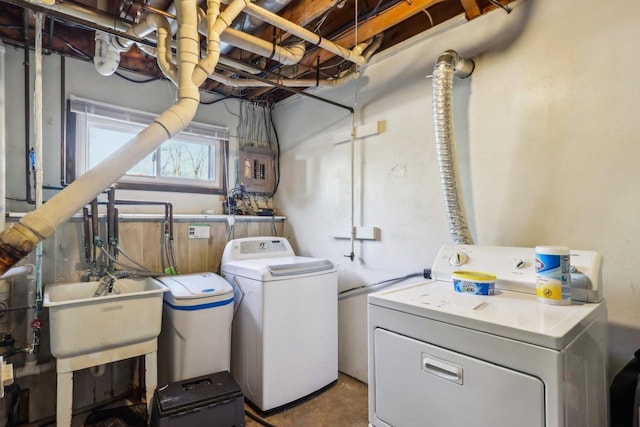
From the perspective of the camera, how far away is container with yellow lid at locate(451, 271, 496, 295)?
1.33m

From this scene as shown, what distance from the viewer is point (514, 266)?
4.56 ft

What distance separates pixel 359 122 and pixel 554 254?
1.65 metres

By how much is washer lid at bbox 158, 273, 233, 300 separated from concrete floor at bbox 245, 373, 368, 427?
814 mm

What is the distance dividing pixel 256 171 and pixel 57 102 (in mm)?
1517

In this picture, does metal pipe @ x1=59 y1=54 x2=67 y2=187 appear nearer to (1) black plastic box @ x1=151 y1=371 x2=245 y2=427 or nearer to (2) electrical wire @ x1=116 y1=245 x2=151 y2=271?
(2) electrical wire @ x1=116 y1=245 x2=151 y2=271

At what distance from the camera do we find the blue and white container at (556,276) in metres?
1.15

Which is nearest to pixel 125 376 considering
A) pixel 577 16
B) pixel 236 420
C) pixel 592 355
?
pixel 236 420

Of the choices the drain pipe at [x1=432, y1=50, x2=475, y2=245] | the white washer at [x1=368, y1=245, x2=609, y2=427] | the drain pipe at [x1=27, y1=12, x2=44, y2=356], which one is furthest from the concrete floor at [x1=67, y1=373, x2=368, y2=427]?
the drain pipe at [x1=432, y1=50, x2=475, y2=245]

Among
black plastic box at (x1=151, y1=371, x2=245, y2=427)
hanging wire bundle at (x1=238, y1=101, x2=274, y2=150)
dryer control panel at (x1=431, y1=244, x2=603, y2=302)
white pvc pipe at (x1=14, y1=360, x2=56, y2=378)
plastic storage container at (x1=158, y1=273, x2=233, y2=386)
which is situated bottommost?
black plastic box at (x1=151, y1=371, x2=245, y2=427)

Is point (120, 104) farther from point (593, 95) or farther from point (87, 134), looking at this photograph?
point (593, 95)

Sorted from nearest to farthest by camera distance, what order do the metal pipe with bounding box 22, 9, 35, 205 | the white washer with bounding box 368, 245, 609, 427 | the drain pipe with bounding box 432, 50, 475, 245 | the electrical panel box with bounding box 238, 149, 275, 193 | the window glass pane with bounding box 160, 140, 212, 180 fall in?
the white washer with bounding box 368, 245, 609, 427
the drain pipe with bounding box 432, 50, 475, 245
the metal pipe with bounding box 22, 9, 35, 205
the window glass pane with bounding box 160, 140, 212, 180
the electrical panel box with bounding box 238, 149, 275, 193

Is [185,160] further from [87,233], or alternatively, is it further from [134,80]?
[87,233]

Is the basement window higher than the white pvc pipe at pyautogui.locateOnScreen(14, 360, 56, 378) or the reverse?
higher

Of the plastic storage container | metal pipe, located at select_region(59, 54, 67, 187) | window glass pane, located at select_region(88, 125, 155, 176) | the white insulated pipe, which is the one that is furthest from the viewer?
window glass pane, located at select_region(88, 125, 155, 176)
